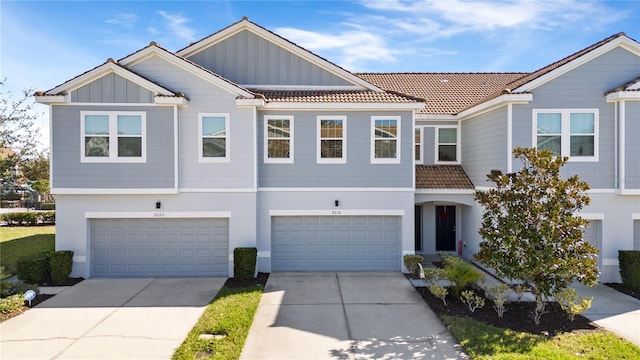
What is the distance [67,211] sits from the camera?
37.5ft

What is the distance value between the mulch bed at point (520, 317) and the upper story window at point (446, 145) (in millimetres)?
6678

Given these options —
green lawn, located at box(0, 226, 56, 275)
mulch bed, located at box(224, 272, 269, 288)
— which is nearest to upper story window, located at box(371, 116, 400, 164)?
mulch bed, located at box(224, 272, 269, 288)

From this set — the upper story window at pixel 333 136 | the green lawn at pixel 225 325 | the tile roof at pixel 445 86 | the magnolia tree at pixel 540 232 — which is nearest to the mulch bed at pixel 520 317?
the magnolia tree at pixel 540 232

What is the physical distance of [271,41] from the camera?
13.1 meters

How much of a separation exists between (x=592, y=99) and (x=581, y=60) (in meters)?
1.30

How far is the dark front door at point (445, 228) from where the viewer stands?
1499 cm

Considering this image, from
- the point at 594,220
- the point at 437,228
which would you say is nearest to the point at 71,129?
the point at 437,228

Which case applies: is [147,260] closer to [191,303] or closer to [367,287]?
[191,303]

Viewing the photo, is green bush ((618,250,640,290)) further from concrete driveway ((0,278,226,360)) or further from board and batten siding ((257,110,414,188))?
concrete driveway ((0,278,226,360))

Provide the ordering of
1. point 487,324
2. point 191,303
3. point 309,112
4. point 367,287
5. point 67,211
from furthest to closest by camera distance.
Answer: point 309,112 → point 67,211 → point 367,287 → point 191,303 → point 487,324

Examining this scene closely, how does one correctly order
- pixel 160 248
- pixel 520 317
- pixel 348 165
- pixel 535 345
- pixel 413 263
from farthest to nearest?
pixel 348 165, pixel 160 248, pixel 413 263, pixel 520 317, pixel 535 345

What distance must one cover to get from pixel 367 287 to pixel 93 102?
33.5 ft

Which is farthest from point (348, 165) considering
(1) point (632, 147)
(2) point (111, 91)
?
(1) point (632, 147)

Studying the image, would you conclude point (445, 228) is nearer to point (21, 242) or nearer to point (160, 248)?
point (160, 248)
